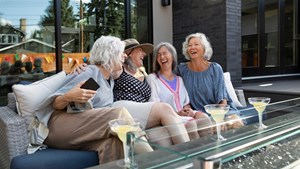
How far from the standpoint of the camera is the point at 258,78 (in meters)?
5.64

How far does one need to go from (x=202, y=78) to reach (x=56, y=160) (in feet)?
5.16

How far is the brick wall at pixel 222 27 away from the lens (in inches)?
175

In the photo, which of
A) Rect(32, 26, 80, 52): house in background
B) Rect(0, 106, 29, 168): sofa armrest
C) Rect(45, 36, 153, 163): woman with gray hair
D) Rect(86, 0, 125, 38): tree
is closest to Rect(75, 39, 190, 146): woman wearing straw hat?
Rect(45, 36, 153, 163): woman with gray hair

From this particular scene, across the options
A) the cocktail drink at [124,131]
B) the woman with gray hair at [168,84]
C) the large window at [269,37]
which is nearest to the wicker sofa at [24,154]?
the cocktail drink at [124,131]

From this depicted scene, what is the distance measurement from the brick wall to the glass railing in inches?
119

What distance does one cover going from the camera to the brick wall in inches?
175

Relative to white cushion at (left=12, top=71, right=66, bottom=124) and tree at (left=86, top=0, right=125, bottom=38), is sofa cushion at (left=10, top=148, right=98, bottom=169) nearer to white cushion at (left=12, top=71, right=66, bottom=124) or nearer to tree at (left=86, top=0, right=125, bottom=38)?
white cushion at (left=12, top=71, right=66, bottom=124)

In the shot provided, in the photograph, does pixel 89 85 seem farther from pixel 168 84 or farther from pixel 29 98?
pixel 168 84

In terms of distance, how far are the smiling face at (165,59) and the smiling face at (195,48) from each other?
0.23 m

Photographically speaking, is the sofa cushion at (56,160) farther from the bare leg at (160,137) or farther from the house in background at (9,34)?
the house in background at (9,34)

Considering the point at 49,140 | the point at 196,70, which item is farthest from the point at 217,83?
the point at 49,140

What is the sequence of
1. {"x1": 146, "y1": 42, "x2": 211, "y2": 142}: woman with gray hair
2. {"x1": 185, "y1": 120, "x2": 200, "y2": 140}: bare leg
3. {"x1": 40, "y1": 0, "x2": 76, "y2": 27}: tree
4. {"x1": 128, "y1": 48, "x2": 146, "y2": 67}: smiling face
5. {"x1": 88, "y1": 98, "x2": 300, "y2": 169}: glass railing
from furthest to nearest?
{"x1": 40, "y1": 0, "x2": 76, "y2": 27}: tree → {"x1": 128, "y1": 48, "x2": 146, "y2": 67}: smiling face → {"x1": 146, "y1": 42, "x2": 211, "y2": 142}: woman with gray hair → {"x1": 185, "y1": 120, "x2": 200, "y2": 140}: bare leg → {"x1": 88, "y1": 98, "x2": 300, "y2": 169}: glass railing

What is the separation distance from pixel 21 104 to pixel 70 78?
15.4 inches

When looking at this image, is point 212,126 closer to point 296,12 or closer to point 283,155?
point 283,155
